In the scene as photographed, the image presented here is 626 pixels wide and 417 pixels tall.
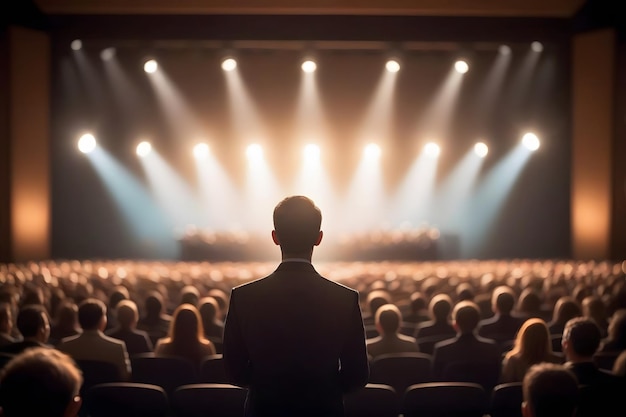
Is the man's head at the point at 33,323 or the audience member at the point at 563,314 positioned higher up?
the man's head at the point at 33,323

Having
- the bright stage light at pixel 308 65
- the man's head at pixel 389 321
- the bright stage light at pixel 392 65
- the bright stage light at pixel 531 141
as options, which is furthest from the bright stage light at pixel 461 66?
the man's head at pixel 389 321

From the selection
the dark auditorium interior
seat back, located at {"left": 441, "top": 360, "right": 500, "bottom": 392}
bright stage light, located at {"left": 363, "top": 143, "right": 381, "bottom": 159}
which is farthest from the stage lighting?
seat back, located at {"left": 441, "top": 360, "right": 500, "bottom": 392}

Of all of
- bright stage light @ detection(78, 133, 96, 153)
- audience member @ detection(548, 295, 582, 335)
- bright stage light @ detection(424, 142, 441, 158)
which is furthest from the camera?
bright stage light @ detection(424, 142, 441, 158)

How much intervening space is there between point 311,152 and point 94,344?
59.7 feet

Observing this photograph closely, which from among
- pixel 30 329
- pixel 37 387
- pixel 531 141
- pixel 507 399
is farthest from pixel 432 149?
pixel 37 387

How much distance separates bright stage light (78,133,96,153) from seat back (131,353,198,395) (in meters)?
18.1

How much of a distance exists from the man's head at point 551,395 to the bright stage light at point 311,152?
20766mm

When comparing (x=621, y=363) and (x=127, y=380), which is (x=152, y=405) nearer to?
(x=127, y=380)

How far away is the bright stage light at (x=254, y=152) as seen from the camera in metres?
23.4

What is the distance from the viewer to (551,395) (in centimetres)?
260

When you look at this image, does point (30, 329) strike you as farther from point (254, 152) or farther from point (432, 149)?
point (432, 149)

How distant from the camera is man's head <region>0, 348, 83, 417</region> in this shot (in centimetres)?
207

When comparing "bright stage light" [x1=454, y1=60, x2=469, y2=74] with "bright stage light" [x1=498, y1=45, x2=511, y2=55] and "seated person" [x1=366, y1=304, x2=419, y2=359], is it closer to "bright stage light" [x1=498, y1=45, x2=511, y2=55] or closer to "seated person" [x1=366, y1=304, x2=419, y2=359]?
"bright stage light" [x1=498, y1=45, x2=511, y2=55]

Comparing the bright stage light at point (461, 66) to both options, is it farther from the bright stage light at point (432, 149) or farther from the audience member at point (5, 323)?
the audience member at point (5, 323)
